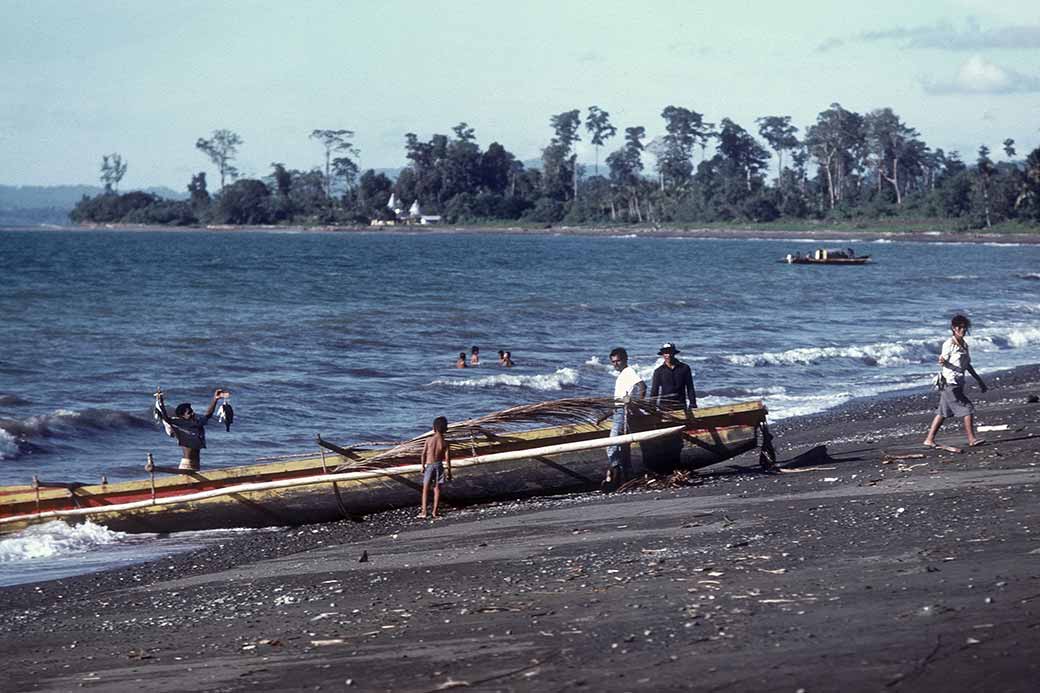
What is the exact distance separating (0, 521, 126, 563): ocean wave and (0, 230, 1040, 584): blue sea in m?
0.03

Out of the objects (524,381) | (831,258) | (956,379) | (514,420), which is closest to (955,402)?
(956,379)

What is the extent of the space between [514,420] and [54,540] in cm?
480

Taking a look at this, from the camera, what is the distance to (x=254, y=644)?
802 centimetres

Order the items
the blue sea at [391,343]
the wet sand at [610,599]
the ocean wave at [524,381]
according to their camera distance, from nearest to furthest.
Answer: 1. the wet sand at [610,599]
2. the blue sea at [391,343]
3. the ocean wave at [524,381]

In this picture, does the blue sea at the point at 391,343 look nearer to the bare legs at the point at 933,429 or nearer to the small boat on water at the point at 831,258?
the bare legs at the point at 933,429

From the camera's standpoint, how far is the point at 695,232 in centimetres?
14475

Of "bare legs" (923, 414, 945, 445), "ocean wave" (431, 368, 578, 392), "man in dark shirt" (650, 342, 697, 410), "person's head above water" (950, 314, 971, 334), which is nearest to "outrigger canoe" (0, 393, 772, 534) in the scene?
"man in dark shirt" (650, 342, 697, 410)

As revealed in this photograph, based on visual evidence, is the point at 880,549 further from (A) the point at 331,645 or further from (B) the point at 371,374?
(B) the point at 371,374

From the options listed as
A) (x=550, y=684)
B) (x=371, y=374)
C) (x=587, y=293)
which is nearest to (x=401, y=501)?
(x=550, y=684)

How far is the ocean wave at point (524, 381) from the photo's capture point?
2589 cm

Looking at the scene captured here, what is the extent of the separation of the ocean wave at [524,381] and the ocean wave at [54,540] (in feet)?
41.6

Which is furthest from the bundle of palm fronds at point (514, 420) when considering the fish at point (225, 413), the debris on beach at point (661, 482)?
the fish at point (225, 413)

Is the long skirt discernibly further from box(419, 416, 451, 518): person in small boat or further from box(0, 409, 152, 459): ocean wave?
box(0, 409, 152, 459): ocean wave

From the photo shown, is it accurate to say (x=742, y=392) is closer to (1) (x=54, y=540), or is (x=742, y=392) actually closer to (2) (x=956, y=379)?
(2) (x=956, y=379)
